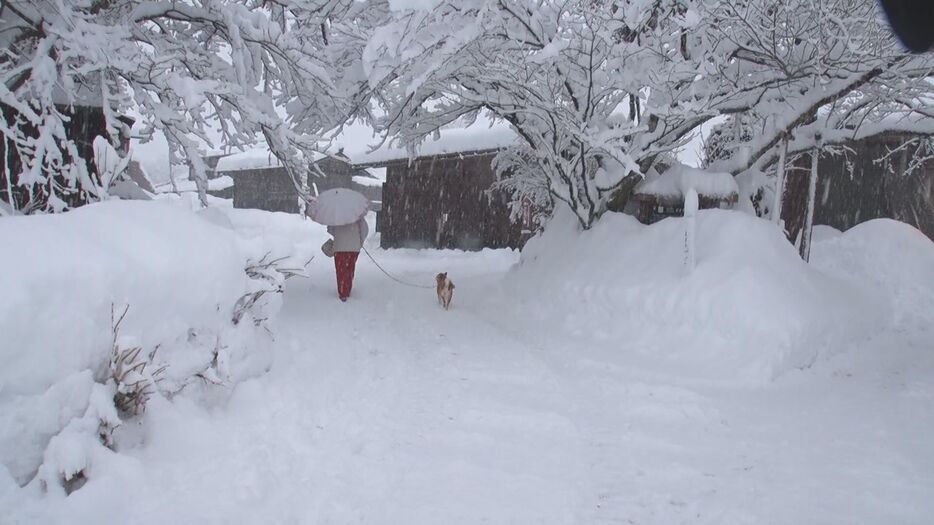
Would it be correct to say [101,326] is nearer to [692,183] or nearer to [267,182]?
[692,183]

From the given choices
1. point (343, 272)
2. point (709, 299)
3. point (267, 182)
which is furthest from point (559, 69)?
point (267, 182)

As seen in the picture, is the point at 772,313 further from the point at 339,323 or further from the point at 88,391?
the point at 88,391

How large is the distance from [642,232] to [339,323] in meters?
4.32

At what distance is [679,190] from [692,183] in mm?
223

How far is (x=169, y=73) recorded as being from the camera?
18.3 feet

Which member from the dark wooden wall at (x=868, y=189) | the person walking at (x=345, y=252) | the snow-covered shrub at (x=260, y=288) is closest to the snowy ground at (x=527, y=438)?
the snow-covered shrub at (x=260, y=288)

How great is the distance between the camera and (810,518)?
3.09m

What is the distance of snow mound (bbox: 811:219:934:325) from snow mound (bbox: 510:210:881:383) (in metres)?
0.71

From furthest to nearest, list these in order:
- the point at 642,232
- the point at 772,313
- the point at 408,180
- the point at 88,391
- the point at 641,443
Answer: the point at 408,180 → the point at 642,232 → the point at 772,313 → the point at 641,443 → the point at 88,391

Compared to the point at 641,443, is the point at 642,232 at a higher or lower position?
higher

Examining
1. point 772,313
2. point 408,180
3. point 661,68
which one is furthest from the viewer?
point 408,180

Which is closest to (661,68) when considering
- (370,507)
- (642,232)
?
(642,232)

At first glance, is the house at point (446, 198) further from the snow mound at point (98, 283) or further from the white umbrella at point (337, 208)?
the snow mound at point (98, 283)

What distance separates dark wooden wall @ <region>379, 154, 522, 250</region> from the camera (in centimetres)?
2034
